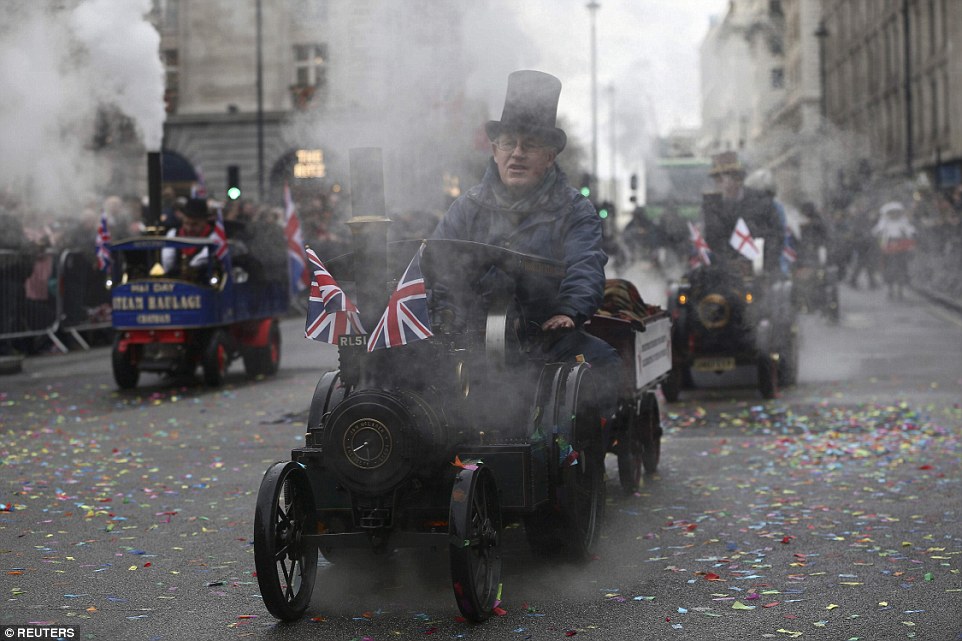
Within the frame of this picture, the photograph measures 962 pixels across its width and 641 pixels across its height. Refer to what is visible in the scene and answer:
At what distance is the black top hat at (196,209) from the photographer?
45.2 ft

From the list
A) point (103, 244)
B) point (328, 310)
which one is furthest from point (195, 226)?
point (328, 310)

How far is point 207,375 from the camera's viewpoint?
13.4 metres

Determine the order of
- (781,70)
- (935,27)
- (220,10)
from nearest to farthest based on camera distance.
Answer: (220,10) < (935,27) < (781,70)

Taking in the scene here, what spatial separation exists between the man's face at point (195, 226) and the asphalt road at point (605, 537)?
101 inches

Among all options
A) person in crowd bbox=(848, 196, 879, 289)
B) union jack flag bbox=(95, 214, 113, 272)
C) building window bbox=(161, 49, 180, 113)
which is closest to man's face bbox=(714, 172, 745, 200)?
union jack flag bbox=(95, 214, 113, 272)

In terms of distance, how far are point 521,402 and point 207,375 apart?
8.40 meters

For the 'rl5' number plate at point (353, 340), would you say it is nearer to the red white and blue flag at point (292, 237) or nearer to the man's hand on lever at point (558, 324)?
the man's hand on lever at point (558, 324)

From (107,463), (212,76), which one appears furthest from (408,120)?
(212,76)

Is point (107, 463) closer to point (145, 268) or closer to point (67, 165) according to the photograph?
point (145, 268)

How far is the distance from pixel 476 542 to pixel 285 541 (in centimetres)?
70

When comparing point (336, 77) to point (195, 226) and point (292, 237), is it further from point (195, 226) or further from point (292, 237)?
point (292, 237)

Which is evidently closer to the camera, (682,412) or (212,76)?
(682,412)

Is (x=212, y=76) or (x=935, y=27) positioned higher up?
(x=935, y=27)

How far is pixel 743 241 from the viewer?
38.5ft
